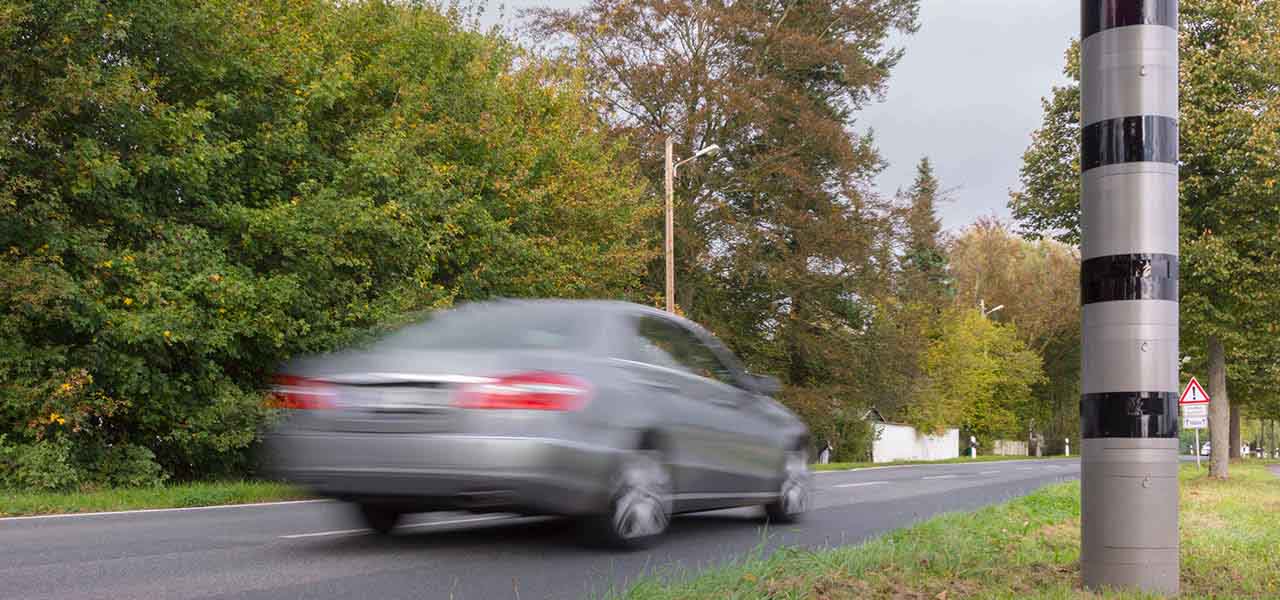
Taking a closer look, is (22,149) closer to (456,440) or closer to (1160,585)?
(456,440)

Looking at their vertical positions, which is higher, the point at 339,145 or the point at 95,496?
the point at 339,145

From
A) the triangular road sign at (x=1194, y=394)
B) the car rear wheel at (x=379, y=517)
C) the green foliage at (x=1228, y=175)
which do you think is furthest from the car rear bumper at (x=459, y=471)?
the triangular road sign at (x=1194, y=394)

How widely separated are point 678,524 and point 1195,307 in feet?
59.1

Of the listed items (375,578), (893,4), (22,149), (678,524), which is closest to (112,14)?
(22,149)

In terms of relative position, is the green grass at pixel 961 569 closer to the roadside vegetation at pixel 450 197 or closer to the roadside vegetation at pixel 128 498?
the roadside vegetation at pixel 450 197

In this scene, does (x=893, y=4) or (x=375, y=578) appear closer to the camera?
(x=375, y=578)

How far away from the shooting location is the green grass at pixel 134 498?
11258mm

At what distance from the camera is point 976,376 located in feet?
194

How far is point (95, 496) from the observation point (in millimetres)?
12562

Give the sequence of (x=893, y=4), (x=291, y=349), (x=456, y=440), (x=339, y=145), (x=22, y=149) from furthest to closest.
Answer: (x=893, y=4), (x=339, y=145), (x=291, y=349), (x=22, y=149), (x=456, y=440)

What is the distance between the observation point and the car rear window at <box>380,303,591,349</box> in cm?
718

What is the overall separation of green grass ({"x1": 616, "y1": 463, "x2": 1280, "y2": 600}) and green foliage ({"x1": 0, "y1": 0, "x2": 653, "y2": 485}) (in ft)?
A: 33.9

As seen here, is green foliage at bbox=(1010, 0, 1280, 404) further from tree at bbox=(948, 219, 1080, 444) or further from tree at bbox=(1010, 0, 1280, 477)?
tree at bbox=(948, 219, 1080, 444)

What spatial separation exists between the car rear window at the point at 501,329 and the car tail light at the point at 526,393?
34 centimetres
